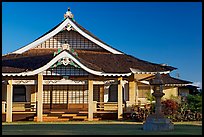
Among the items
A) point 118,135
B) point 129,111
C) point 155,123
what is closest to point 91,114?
point 129,111

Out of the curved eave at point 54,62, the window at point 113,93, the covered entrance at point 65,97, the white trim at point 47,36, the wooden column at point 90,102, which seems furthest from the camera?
the window at point 113,93

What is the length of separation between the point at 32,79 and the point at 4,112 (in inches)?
97.2

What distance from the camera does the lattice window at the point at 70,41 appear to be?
2606cm

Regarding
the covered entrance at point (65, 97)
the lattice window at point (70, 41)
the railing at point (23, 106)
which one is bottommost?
the railing at point (23, 106)

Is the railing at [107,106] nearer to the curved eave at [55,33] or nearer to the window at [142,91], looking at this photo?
the curved eave at [55,33]

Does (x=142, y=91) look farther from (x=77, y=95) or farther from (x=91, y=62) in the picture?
(x=91, y=62)

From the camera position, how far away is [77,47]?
26.3m

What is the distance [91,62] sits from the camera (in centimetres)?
2380

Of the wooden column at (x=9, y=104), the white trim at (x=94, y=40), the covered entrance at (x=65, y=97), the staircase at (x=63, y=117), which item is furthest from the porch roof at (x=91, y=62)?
the staircase at (x=63, y=117)

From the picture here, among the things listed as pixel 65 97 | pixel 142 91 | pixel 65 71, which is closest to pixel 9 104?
pixel 65 71

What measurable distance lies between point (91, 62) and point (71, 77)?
1.75m

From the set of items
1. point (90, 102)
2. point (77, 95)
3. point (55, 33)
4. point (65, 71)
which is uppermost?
point (55, 33)

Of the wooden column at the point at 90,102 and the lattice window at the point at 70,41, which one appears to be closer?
the wooden column at the point at 90,102

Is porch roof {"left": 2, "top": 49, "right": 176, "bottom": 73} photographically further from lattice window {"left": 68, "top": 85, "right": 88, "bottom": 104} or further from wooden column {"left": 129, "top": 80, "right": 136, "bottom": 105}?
lattice window {"left": 68, "top": 85, "right": 88, "bottom": 104}
